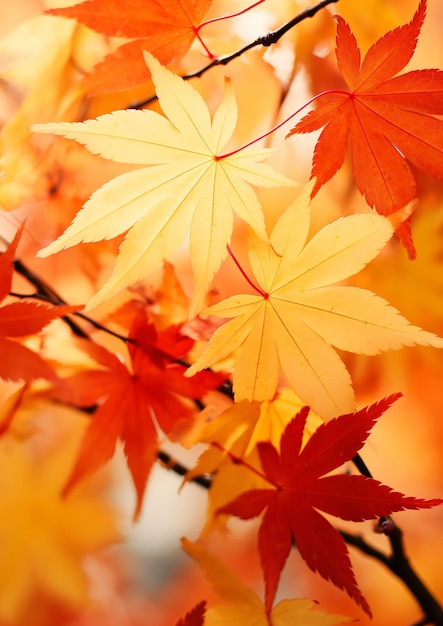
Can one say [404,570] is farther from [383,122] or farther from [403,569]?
[383,122]

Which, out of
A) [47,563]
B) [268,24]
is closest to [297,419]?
[268,24]

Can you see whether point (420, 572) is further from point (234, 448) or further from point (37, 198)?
point (37, 198)

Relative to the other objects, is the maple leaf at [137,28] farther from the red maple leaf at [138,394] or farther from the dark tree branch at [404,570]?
the dark tree branch at [404,570]

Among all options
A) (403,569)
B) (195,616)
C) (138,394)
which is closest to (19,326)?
(138,394)

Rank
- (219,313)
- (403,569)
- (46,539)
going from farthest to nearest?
(46,539) < (403,569) < (219,313)

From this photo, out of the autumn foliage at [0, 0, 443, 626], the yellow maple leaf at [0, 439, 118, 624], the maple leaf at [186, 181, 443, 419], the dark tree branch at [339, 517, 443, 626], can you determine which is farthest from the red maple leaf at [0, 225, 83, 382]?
the yellow maple leaf at [0, 439, 118, 624]

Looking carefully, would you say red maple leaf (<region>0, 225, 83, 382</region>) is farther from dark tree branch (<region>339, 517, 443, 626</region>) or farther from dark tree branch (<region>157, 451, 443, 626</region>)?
dark tree branch (<region>339, 517, 443, 626</region>)
